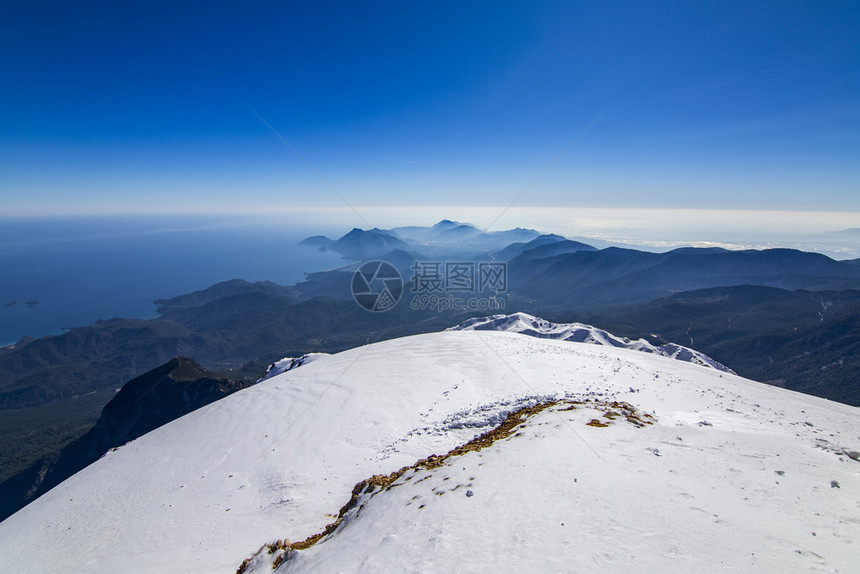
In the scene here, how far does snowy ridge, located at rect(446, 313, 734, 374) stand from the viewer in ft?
269

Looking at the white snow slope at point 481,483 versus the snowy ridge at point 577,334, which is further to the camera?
the snowy ridge at point 577,334

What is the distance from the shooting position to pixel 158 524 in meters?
9.91

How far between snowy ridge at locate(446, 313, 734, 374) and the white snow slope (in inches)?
2510

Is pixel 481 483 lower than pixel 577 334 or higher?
higher

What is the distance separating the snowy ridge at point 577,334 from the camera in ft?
269

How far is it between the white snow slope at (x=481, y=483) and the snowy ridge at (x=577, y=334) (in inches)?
2510

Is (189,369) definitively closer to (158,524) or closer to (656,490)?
(158,524)

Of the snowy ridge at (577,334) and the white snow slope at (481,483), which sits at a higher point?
the white snow slope at (481,483)

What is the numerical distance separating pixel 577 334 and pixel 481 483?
285ft

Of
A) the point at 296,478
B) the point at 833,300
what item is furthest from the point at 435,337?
the point at 833,300

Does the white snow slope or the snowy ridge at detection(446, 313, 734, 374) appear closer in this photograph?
the white snow slope

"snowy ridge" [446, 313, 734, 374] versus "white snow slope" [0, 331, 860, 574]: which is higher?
"white snow slope" [0, 331, 860, 574]

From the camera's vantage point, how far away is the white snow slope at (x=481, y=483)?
5.10m

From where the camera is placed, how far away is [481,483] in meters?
7.11
